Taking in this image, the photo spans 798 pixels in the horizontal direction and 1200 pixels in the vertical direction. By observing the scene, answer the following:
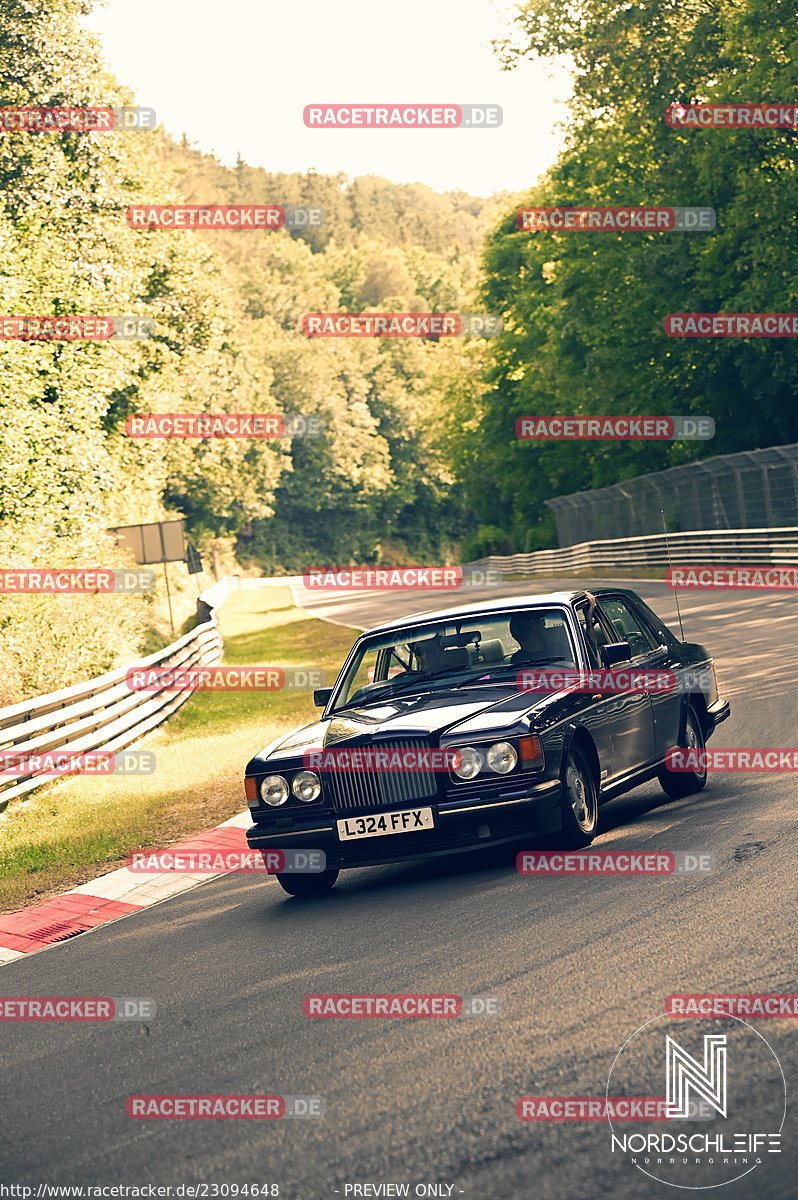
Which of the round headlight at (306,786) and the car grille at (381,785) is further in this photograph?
the round headlight at (306,786)

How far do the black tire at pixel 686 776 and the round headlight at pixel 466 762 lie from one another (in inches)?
95.6

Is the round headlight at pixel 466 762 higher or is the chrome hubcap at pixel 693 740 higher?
the round headlight at pixel 466 762

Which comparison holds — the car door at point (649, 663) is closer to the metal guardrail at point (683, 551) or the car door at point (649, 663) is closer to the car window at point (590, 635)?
the car window at point (590, 635)

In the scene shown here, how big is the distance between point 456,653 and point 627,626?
1.58 meters

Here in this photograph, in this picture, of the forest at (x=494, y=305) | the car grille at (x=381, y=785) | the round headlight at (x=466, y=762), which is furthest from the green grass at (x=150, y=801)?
the round headlight at (x=466, y=762)

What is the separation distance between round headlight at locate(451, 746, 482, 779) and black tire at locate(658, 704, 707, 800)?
2429mm

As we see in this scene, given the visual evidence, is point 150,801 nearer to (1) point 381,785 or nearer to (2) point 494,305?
(1) point 381,785

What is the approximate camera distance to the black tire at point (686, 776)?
10023 mm

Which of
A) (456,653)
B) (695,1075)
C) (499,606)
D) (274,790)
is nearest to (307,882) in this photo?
(274,790)

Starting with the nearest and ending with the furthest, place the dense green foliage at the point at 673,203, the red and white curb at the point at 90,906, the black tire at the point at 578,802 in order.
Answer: the black tire at the point at 578,802
the red and white curb at the point at 90,906
the dense green foliage at the point at 673,203

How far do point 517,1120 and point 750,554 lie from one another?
104ft

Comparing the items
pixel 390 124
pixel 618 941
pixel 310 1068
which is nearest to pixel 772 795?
pixel 618 941

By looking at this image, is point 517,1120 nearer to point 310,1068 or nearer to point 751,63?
point 310,1068

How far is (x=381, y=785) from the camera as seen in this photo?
26.2ft
